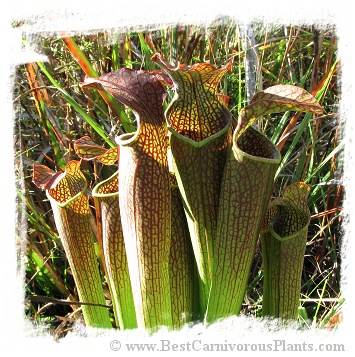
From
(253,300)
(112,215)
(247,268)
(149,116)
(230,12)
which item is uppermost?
(230,12)

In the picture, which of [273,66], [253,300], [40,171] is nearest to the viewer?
[40,171]

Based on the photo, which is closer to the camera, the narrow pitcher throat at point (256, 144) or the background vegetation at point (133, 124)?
the narrow pitcher throat at point (256, 144)

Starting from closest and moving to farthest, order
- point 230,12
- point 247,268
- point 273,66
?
point 247,268, point 230,12, point 273,66

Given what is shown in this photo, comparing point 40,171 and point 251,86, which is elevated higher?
point 251,86

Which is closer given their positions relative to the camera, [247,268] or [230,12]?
[247,268]

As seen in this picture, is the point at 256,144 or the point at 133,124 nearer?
the point at 256,144

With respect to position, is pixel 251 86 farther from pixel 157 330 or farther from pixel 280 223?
pixel 157 330

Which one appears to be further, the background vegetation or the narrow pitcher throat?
the background vegetation

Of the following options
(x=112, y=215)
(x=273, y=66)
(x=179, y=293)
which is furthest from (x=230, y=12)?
(x=179, y=293)

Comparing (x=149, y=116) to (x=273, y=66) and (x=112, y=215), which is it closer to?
(x=112, y=215)
